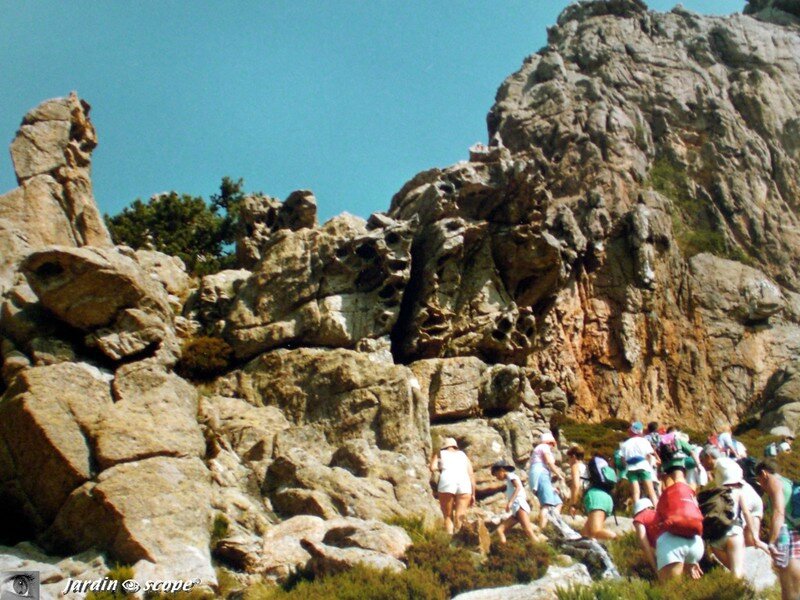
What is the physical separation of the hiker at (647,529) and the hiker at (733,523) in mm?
794

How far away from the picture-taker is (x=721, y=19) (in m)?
69.2

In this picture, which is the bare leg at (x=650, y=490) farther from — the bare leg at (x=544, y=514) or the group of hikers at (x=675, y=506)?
the bare leg at (x=544, y=514)

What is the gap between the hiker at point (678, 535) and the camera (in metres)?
10.6

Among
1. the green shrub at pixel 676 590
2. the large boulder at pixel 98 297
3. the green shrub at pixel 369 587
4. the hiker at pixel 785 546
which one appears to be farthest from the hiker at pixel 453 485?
the large boulder at pixel 98 297

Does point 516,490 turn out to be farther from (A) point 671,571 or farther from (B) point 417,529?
(A) point 671,571

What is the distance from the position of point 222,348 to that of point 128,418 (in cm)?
733

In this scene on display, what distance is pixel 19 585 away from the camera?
11.8 meters

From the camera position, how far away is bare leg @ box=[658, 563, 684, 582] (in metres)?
10.8

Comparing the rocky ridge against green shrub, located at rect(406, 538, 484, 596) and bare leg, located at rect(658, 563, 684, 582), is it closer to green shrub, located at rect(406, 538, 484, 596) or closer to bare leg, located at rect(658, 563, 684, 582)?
green shrub, located at rect(406, 538, 484, 596)

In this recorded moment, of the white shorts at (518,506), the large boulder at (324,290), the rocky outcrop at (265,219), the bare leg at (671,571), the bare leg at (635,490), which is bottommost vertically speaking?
the bare leg at (671,571)

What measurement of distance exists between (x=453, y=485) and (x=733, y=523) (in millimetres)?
5223

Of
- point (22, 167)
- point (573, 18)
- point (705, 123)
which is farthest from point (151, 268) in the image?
point (573, 18)

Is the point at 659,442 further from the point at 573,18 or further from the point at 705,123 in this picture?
the point at 573,18

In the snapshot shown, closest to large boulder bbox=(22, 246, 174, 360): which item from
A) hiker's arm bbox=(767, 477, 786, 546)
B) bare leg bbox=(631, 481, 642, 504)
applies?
bare leg bbox=(631, 481, 642, 504)
